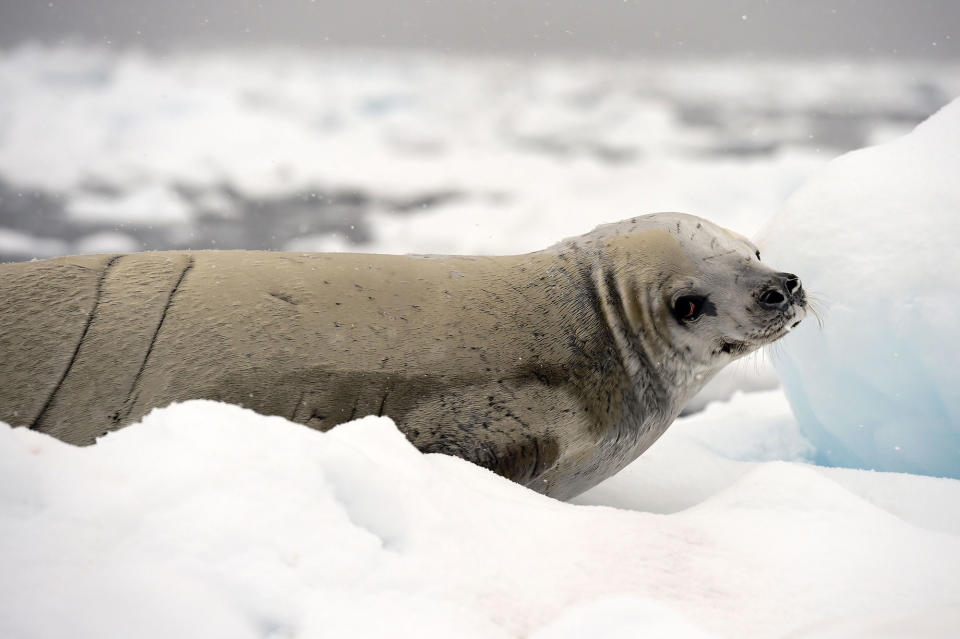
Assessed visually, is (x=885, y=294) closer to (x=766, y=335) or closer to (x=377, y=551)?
(x=766, y=335)

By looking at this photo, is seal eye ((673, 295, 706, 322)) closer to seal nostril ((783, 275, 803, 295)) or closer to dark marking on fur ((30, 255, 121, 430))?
seal nostril ((783, 275, 803, 295))

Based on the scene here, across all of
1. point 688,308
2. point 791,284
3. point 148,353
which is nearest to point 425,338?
point 148,353

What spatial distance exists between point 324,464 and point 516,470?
2.94 ft

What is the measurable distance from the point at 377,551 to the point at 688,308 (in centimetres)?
140

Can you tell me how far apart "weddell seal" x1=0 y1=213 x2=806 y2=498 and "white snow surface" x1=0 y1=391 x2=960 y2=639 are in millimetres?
395

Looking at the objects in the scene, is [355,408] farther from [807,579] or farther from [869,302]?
[869,302]

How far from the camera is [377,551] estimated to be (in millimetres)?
1033

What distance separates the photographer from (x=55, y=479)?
988 millimetres

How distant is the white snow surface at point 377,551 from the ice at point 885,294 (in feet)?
5.08

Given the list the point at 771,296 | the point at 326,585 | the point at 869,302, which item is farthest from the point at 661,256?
the point at 326,585

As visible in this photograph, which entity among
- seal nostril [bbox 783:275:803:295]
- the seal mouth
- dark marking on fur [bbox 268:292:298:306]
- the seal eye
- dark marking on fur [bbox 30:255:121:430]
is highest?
seal nostril [bbox 783:275:803:295]

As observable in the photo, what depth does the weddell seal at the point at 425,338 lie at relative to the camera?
71.1 inches

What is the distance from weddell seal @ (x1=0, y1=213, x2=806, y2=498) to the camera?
1.81m

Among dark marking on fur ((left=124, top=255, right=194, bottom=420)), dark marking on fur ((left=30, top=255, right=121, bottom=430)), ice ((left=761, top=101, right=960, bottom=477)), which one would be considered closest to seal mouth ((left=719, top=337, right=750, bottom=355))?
ice ((left=761, top=101, right=960, bottom=477))
